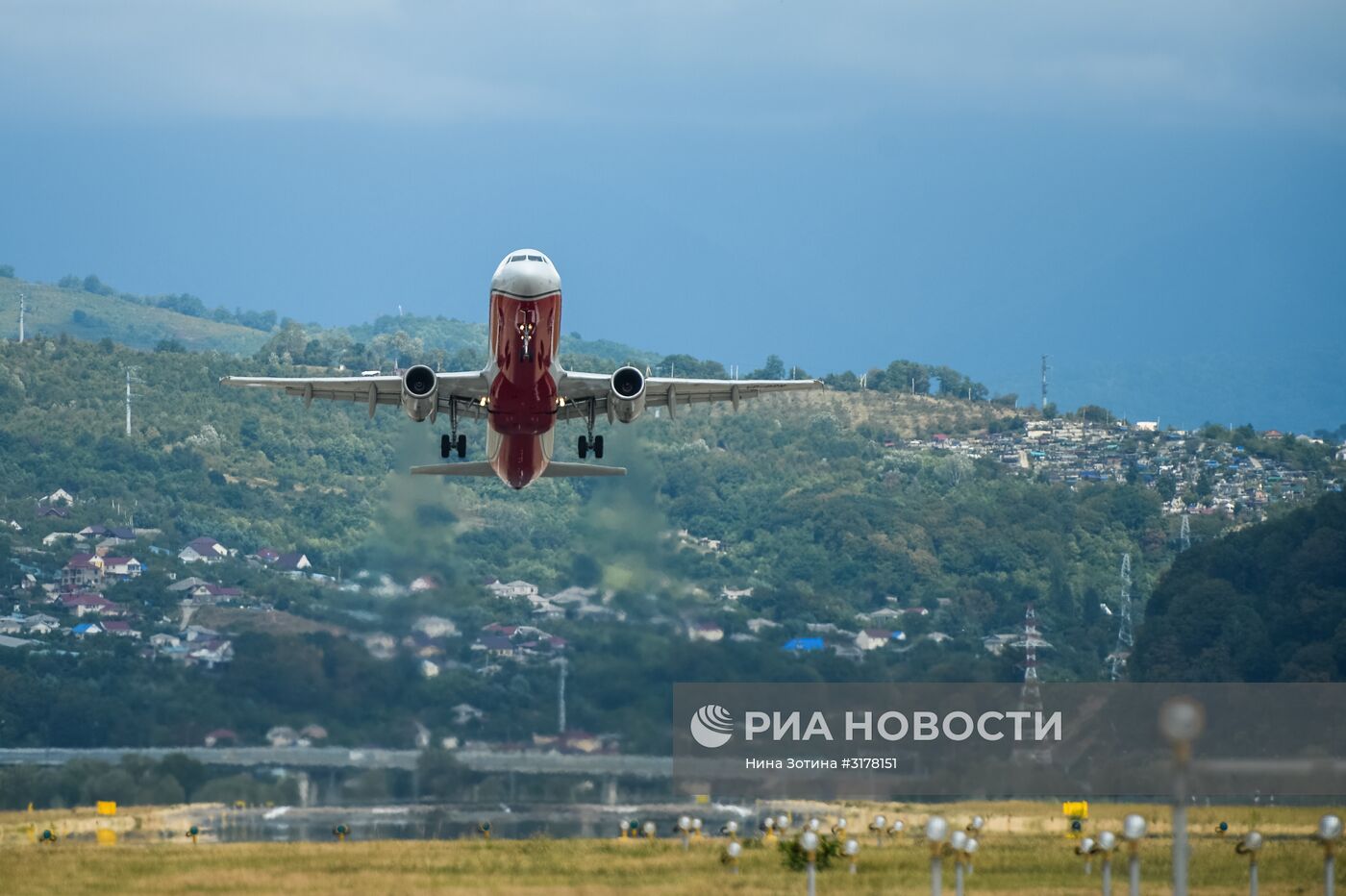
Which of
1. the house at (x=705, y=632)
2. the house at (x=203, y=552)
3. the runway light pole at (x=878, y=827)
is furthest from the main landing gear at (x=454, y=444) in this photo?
the house at (x=203, y=552)

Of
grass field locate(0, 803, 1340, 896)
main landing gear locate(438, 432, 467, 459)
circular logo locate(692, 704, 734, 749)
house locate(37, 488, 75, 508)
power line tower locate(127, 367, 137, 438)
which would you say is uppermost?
power line tower locate(127, 367, 137, 438)

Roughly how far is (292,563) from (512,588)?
69.1ft

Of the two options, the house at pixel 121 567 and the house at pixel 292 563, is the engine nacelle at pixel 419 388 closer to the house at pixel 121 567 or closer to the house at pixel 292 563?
the house at pixel 292 563

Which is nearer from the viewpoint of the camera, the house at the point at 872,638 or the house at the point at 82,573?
the house at the point at 872,638

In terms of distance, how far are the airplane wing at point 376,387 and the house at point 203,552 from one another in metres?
42.9

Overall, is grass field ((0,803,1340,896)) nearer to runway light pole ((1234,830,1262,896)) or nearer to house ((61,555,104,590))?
runway light pole ((1234,830,1262,896))

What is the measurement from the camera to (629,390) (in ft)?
187

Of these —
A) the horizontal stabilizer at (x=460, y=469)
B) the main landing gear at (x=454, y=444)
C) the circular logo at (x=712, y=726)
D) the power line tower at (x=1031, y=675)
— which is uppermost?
the main landing gear at (x=454, y=444)

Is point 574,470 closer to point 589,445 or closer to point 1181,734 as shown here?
point 589,445

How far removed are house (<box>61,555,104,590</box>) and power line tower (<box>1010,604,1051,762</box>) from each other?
43.1m

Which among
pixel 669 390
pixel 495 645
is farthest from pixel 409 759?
pixel 669 390

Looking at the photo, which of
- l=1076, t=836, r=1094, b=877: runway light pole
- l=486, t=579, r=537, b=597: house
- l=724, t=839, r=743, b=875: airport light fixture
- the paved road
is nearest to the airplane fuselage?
l=724, t=839, r=743, b=875: airport light fixture

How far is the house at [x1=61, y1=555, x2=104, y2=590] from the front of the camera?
337 ft

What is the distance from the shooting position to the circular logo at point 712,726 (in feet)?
227
